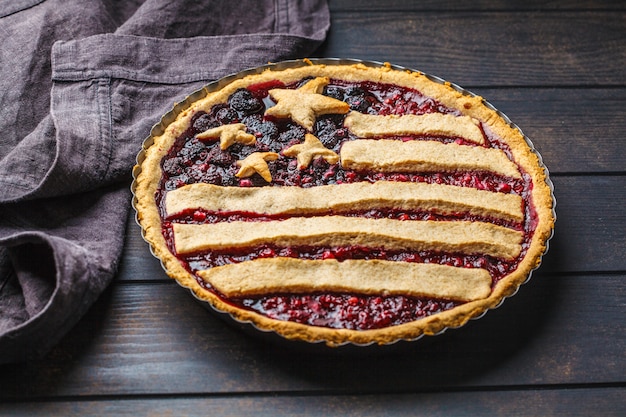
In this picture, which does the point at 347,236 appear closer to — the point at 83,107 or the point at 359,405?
the point at 359,405

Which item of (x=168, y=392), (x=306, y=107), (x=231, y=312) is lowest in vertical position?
(x=168, y=392)

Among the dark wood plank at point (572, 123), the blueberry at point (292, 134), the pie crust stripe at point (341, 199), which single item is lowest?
the dark wood plank at point (572, 123)

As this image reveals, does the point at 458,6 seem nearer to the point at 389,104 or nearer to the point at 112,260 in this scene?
the point at 389,104

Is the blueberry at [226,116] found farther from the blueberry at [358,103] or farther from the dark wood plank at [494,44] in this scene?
the dark wood plank at [494,44]

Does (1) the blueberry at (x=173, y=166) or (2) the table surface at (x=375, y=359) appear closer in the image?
(2) the table surface at (x=375, y=359)

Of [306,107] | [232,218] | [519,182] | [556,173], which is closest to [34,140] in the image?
[232,218]

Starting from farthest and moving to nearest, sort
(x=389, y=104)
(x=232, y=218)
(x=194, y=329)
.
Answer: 1. (x=389, y=104)
2. (x=232, y=218)
3. (x=194, y=329)

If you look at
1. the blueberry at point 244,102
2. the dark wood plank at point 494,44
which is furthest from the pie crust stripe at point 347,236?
the dark wood plank at point 494,44
